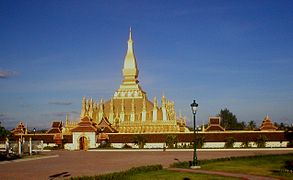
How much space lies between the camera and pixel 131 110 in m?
70.2

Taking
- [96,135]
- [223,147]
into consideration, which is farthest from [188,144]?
[96,135]

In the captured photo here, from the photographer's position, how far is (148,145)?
55.4 meters

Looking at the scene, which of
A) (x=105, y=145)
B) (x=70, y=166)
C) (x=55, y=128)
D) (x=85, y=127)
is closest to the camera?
(x=70, y=166)

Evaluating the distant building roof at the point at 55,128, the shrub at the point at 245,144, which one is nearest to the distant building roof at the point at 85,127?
the distant building roof at the point at 55,128

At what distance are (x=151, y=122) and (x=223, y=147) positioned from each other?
52.5 feet

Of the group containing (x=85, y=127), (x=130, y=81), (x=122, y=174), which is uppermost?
(x=130, y=81)

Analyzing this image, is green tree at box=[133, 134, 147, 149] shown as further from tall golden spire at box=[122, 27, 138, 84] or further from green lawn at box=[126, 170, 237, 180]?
green lawn at box=[126, 170, 237, 180]

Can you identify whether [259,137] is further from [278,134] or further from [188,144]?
[188,144]

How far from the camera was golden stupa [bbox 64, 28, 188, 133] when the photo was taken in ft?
213

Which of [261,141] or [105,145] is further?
[105,145]

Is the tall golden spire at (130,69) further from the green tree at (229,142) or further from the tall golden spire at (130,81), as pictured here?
the green tree at (229,142)

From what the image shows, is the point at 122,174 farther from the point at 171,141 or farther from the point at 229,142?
the point at 229,142

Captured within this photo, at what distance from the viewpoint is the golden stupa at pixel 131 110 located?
65.0m

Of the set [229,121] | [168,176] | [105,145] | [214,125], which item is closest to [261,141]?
[214,125]
